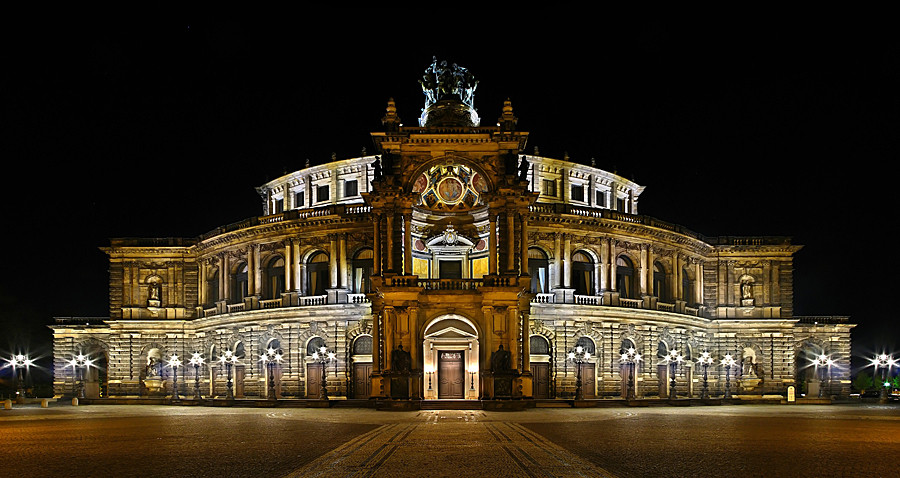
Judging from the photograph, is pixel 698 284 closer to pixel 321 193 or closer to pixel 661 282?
pixel 661 282

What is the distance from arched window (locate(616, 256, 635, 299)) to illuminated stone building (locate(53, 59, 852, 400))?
0.11m

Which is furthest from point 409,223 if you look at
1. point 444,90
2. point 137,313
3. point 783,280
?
point 783,280

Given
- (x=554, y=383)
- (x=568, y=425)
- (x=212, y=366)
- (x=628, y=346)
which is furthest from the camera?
(x=212, y=366)

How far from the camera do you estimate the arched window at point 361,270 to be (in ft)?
216

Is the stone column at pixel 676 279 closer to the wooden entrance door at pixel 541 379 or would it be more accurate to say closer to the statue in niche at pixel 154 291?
the wooden entrance door at pixel 541 379

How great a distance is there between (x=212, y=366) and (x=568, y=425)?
45.3m

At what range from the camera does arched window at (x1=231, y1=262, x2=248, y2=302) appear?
7194 centimetres

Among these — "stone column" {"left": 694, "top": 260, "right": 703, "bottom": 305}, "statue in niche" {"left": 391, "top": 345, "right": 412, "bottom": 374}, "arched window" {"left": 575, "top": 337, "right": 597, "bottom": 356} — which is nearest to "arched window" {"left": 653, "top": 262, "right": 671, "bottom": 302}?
"stone column" {"left": 694, "top": 260, "right": 703, "bottom": 305}

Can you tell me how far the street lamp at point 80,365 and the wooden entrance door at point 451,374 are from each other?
114 feet

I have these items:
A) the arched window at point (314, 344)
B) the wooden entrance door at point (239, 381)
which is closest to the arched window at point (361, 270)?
the arched window at point (314, 344)

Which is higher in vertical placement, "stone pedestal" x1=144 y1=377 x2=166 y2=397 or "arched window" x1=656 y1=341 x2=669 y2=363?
"arched window" x1=656 y1=341 x2=669 y2=363

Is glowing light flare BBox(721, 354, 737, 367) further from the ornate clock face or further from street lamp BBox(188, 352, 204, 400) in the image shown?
street lamp BBox(188, 352, 204, 400)

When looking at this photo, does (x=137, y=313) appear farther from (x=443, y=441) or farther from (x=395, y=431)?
(x=443, y=441)

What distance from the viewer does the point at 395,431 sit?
101 feet
